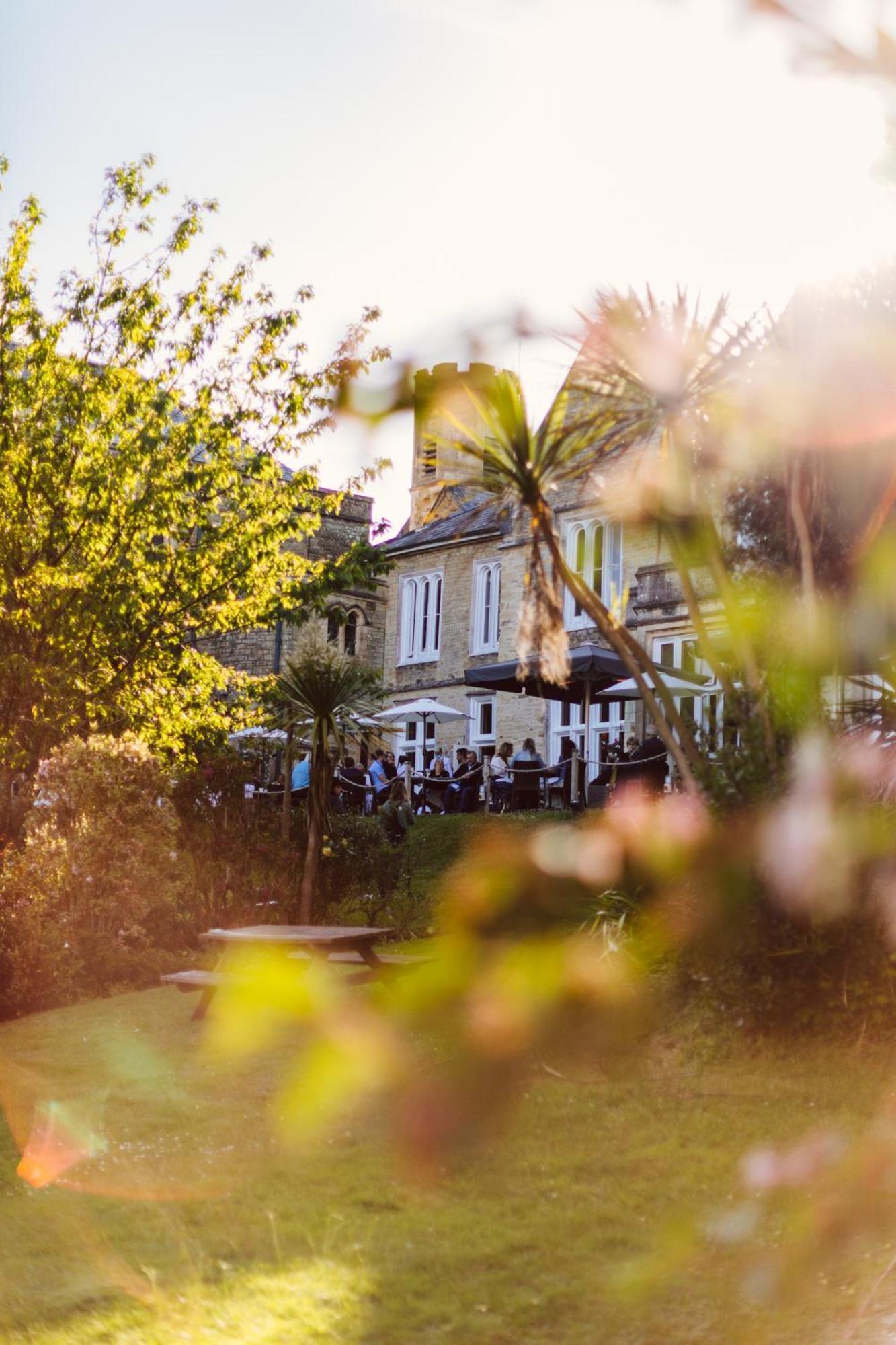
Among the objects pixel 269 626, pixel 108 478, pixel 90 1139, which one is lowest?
pixel 90 1139

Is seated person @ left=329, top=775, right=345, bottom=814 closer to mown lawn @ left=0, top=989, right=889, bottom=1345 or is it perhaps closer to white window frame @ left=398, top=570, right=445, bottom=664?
white window frame @ left=398, top=570, right=445, bottom=664

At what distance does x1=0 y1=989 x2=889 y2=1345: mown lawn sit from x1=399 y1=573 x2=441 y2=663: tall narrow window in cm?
2864

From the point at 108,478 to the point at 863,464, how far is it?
277 inches

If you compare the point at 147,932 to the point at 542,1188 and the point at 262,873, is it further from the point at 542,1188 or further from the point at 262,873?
the point at 542,1188

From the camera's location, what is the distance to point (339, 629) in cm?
4100

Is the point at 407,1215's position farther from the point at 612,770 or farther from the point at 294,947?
the point at 612,770

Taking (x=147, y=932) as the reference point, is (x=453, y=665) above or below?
above

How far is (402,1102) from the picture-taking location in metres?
8.03

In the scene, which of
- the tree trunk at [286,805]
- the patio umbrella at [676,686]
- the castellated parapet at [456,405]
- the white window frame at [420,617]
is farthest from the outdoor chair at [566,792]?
the white window frame at [420,617]

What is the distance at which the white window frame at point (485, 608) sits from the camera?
35.8 metres

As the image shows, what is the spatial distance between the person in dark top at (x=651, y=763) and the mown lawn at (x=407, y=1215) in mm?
11894

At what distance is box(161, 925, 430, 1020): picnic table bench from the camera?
10.3 meters

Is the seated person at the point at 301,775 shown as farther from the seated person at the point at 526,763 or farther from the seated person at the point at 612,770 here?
the seated person at the point at 612,770

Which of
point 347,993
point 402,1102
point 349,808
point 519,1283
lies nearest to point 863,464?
point 347,993
